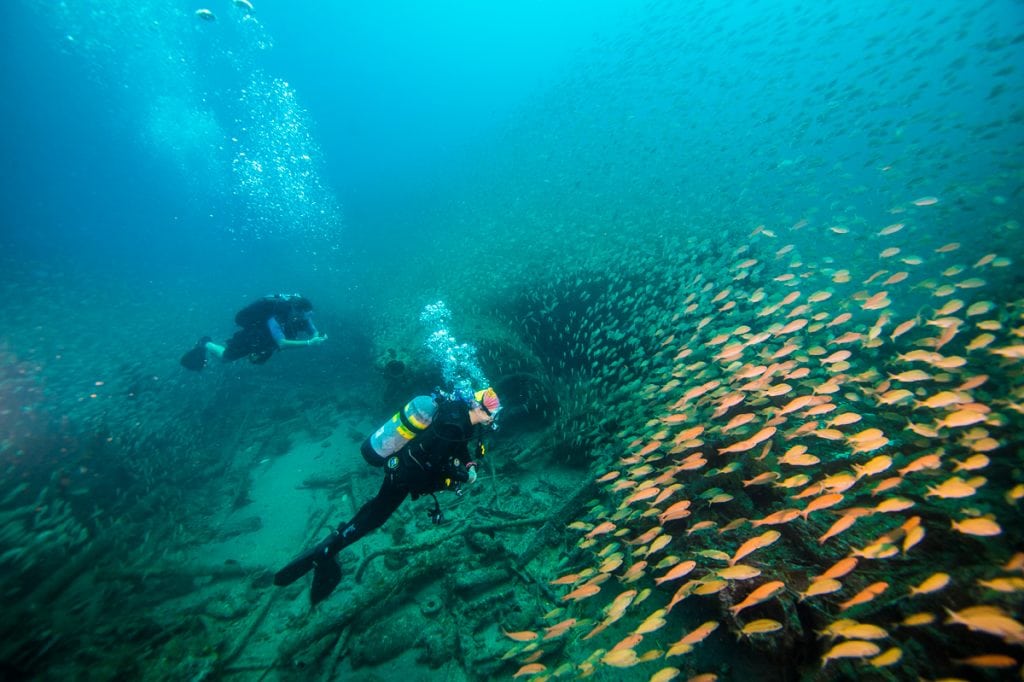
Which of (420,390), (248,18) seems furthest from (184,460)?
(248,18)

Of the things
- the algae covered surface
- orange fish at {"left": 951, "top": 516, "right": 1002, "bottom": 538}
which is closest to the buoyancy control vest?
the algae covered surface

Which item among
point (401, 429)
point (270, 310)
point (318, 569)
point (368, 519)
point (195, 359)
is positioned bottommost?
point (318, 569)

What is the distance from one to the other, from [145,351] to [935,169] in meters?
43.2

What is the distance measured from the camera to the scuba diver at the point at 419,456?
4914 mm

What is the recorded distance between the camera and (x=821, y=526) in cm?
395

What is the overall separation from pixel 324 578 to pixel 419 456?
105 inches

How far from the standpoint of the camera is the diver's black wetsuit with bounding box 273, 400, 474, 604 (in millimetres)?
4867

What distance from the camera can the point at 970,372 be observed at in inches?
245

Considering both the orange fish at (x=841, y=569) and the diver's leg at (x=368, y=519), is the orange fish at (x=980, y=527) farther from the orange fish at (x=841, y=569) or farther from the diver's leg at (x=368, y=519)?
the diver's leg at (x=368, y=519)

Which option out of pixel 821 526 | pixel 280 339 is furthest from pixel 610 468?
pixel 280 339

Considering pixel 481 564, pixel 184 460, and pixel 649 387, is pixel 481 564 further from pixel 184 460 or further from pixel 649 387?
pixel 184 460

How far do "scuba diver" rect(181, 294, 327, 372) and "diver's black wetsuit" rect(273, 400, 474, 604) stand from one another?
5977mm

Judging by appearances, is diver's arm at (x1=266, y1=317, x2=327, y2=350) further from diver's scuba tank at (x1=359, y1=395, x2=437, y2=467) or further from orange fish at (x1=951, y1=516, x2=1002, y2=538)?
orange fish at (x1=951, y1=516, x2=1002, y2=538)

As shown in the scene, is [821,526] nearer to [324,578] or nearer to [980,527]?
[980,527]
